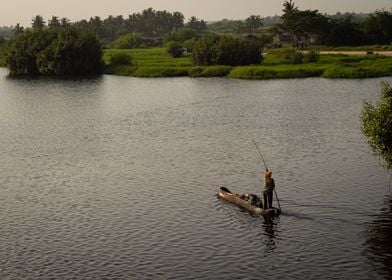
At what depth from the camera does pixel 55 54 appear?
164 meters

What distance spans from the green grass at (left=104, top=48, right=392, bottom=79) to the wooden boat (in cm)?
8472

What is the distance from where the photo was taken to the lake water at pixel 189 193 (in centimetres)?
3822

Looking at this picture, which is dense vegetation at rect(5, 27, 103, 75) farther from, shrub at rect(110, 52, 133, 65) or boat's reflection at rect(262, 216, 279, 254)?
boat's reflection at rect(262, 216, 279, 254)

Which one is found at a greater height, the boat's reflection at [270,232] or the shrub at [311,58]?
the shrub at [311,58]

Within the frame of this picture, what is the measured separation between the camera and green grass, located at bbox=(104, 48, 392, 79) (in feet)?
427

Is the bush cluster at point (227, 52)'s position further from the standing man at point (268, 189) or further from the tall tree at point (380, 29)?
the standing man at point (268, 189)

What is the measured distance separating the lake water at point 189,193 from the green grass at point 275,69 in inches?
1202

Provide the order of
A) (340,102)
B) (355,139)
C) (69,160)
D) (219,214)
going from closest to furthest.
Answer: (219,214) → (69,160) → (355,139) → (340,102)

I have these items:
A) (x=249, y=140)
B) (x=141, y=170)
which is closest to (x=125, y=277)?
(x=141, y=170)

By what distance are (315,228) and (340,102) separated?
5765 centimetres

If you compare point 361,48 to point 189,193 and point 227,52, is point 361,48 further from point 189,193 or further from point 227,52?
point 189,193

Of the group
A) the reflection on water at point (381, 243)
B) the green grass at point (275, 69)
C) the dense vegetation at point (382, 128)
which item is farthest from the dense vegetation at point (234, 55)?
the reflection on water at point (381, 243)

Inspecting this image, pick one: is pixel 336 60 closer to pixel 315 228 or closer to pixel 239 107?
pixel 239 107

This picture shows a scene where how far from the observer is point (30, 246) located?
41.5 meters
